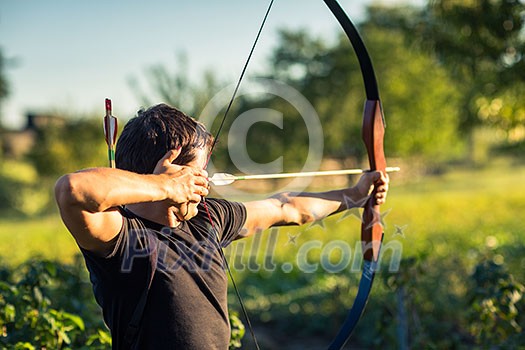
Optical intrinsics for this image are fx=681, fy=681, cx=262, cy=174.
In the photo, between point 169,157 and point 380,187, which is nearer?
point 169,157

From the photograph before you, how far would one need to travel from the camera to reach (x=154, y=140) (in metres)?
1.63

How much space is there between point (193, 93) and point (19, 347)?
18.2 m

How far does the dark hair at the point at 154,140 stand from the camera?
1634 millimetres

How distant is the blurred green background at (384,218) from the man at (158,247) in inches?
32.5

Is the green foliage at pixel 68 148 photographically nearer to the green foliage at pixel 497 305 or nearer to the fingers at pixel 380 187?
the green foliage at pixel 497 305

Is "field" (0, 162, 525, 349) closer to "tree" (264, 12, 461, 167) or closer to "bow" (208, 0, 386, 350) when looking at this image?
"bow" (208, 0, 386, 350)

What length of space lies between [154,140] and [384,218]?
898 centimetres

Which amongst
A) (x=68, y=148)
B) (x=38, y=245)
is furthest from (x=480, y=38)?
(x=68, y=148)

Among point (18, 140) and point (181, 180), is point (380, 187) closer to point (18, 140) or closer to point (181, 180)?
point (181, 180)

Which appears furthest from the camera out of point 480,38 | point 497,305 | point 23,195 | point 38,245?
point 23,195

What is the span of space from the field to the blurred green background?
0.02 metres

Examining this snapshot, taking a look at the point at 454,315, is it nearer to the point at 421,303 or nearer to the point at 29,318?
the point at 421,303

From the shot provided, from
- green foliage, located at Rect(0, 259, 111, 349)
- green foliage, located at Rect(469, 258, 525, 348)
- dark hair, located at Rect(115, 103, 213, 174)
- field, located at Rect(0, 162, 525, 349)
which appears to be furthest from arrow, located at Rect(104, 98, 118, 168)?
green foliage, located at Rect(469, 258, 525, 348)

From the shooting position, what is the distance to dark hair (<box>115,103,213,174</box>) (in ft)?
5.36
